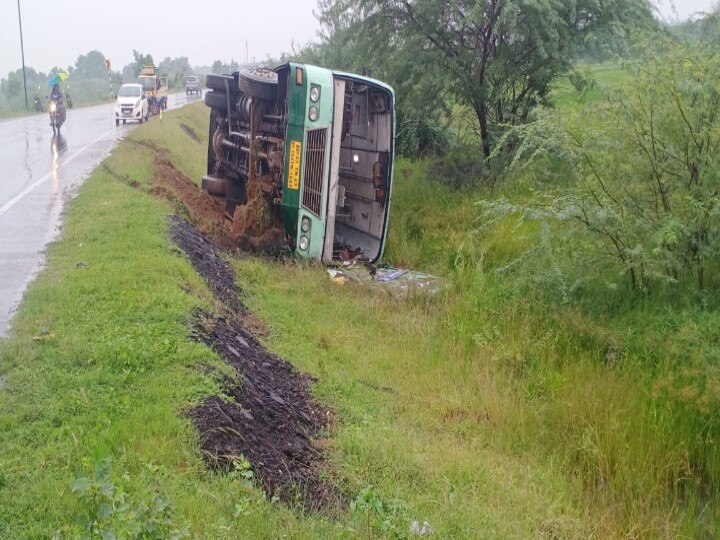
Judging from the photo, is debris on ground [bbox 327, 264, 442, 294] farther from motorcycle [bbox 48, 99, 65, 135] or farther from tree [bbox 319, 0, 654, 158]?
motorcycle [bbox 48, 99, 65, 135]

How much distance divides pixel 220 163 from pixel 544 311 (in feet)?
22.4

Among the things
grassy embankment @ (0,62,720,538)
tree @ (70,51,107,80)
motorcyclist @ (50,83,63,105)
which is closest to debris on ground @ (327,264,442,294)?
grassy embankment @ (0,62,720,538)

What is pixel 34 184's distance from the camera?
13.0 metres

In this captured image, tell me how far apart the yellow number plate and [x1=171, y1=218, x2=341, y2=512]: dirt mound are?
267 centimetres

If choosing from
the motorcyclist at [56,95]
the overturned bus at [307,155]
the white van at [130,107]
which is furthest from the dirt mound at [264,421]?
the white van at [130,107]

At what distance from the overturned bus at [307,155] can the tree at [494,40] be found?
200 cm

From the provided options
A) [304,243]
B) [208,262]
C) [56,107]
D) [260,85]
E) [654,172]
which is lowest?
[208,262]

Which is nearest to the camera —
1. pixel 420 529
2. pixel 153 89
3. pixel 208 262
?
pixel 420 529

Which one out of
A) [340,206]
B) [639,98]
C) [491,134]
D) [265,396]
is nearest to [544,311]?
[639,98]

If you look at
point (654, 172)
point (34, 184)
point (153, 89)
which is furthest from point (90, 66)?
point (654, 172)

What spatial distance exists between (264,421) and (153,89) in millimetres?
30883

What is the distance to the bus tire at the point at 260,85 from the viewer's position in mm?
10258

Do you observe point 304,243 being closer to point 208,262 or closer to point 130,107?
point 208,262

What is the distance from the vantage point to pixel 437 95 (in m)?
12.4
